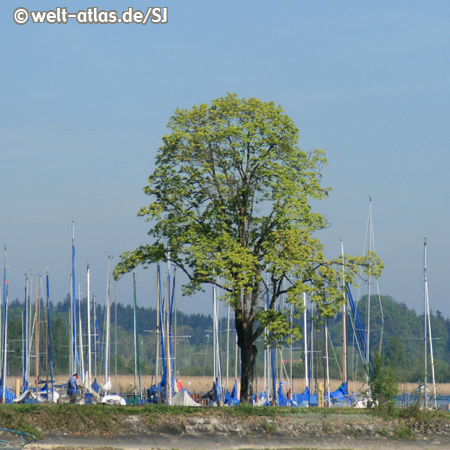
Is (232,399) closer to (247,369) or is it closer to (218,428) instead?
(247,369)

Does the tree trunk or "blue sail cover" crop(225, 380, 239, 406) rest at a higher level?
the tree trunk

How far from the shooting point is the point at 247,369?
4434cm

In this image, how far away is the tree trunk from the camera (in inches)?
1743

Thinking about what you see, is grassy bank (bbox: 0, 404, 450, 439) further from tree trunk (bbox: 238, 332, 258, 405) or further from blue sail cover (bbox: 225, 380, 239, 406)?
blue sail cover (bbox: 225, 380, 239, 406)

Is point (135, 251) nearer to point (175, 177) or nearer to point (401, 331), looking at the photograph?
point (175, 177)

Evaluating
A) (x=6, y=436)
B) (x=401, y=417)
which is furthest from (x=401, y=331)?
(x=6, y=436)

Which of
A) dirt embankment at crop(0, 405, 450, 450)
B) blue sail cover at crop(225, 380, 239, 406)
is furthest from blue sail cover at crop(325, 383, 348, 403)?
dirt embankment at crop(0, 405, 450, 450)

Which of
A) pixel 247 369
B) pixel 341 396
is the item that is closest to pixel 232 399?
pixel 341 396

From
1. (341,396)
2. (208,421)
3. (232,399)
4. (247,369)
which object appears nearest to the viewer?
(208,421)

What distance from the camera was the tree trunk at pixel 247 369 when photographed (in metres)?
44.3

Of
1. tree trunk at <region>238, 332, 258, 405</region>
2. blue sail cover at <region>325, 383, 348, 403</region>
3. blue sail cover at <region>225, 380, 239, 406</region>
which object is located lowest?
blue sail cover at <region>225, 380, 239, 406</region>

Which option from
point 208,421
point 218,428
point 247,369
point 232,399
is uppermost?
point 247,369

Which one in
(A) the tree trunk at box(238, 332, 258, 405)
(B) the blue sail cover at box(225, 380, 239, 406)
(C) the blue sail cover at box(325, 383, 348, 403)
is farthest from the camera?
(B) the blue sail cover at box(225, 380, 239, 406)

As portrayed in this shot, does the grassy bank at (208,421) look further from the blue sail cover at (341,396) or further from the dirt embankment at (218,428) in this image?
the blue sail cover at (341,396)
